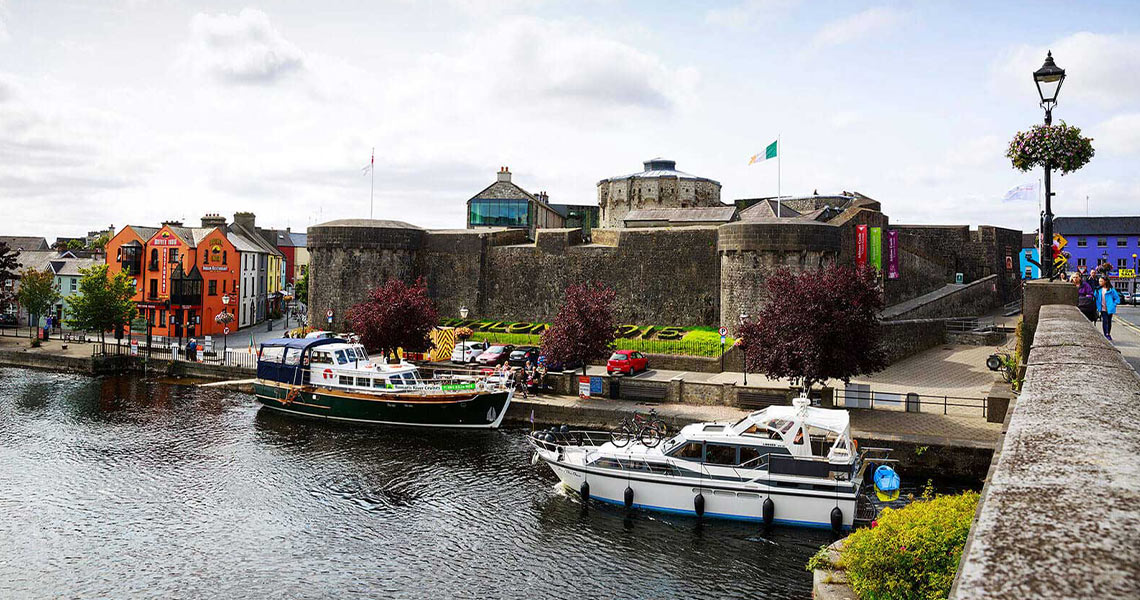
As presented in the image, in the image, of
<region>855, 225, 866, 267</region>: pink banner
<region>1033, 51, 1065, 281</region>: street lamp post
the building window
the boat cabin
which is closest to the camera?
<region>1033, 51, 1065, 281</region>: street lamp post

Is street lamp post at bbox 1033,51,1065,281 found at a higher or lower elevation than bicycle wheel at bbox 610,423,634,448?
higher

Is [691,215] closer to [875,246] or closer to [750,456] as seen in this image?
[875,246]

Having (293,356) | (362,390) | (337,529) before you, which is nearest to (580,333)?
(362,390)

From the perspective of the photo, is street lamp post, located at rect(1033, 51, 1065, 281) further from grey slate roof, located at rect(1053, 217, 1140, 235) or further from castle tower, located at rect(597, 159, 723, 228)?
grey slate roof, located at rect(1053, 217, 1140, 235)

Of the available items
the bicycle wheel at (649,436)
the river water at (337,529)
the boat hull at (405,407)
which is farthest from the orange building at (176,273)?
the bicycle wheel at (649,436)

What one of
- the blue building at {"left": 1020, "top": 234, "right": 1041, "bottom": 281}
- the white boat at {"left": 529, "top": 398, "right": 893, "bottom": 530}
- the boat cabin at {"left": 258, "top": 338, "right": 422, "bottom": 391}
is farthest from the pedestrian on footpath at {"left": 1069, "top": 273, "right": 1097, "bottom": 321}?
the boat cabin at {"left": 258, "top": 338, "right": 422, "bottom": 391}

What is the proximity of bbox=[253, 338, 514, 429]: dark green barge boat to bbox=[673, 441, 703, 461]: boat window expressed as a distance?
385 inches

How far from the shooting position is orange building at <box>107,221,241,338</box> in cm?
5384

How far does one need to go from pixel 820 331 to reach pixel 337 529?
1579 centimetres

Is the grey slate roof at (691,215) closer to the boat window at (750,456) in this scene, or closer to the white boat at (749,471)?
the white boat at (749,471)

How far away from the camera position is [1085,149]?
15.2 m

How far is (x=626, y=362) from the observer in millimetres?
33500

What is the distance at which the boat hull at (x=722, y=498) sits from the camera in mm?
18375

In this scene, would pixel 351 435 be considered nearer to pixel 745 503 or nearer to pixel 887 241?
pixel 745 503
